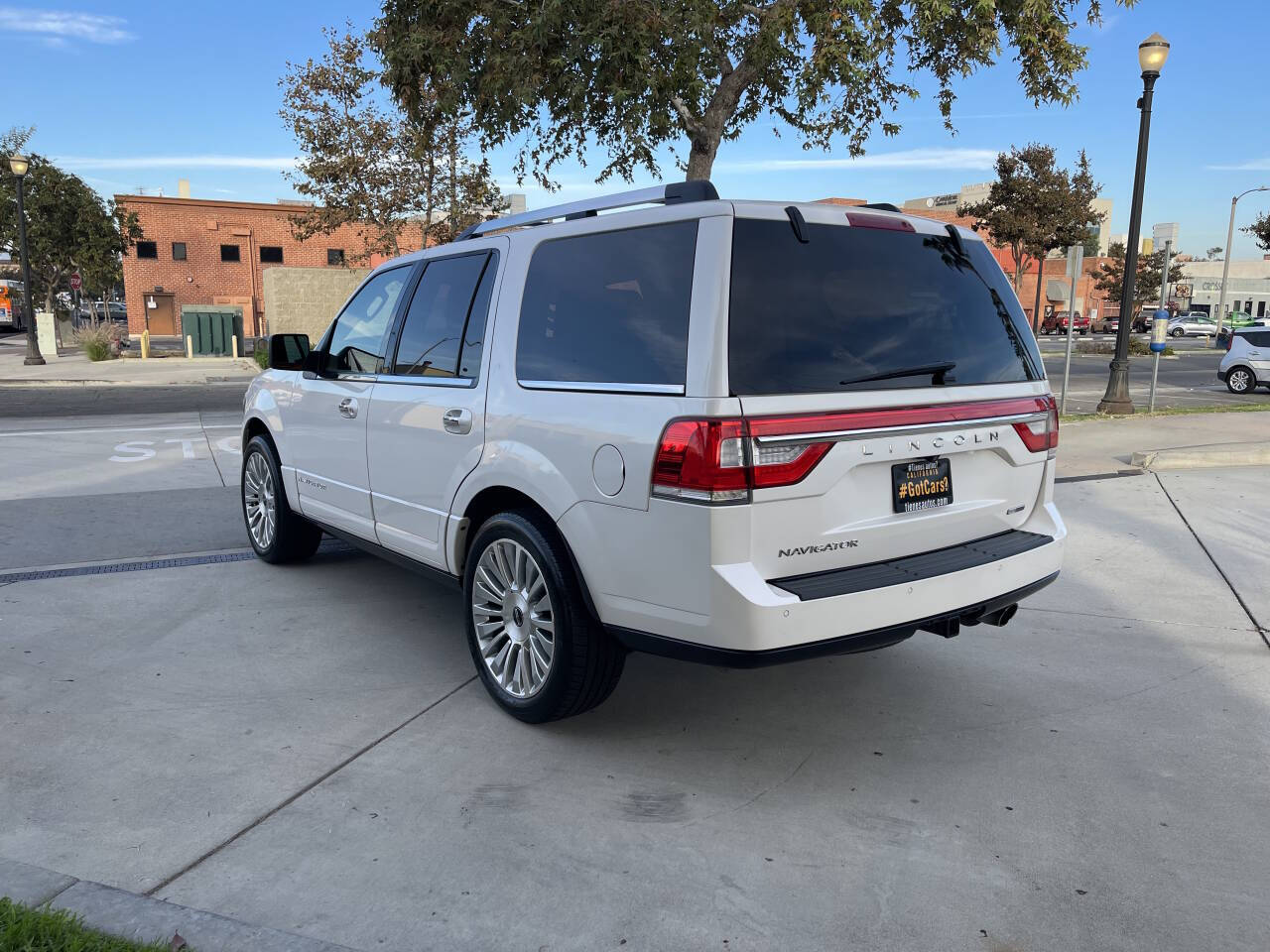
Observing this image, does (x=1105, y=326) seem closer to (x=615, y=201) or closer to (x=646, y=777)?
(x=615, y=201)

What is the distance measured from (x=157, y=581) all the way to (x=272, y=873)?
358 centimetres

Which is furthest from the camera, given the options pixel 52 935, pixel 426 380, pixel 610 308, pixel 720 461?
pixel 426 380

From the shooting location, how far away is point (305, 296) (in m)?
30.4

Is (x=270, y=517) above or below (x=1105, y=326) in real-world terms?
below

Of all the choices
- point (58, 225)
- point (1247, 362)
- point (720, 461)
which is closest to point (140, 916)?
point (720, 461)

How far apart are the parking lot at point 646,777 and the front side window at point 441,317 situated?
4.68 ft

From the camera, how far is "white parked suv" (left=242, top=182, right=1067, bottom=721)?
3.16m

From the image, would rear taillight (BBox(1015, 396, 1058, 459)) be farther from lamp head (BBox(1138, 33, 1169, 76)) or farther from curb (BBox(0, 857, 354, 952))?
lamp head (BBox(1138, 33, 1169, 76))

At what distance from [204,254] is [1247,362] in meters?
50.9

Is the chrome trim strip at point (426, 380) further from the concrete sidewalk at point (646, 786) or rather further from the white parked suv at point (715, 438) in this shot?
the concrete sidewalk at point (646, 786)

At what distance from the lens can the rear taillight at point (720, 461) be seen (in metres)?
3.07

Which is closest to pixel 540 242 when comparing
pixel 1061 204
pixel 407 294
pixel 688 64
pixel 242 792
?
pixel 407 294

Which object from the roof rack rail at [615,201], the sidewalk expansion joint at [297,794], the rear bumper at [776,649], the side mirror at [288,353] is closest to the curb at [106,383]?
the side mirror at [288,353]

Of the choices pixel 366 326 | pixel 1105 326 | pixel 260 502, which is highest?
pixel 366 326
